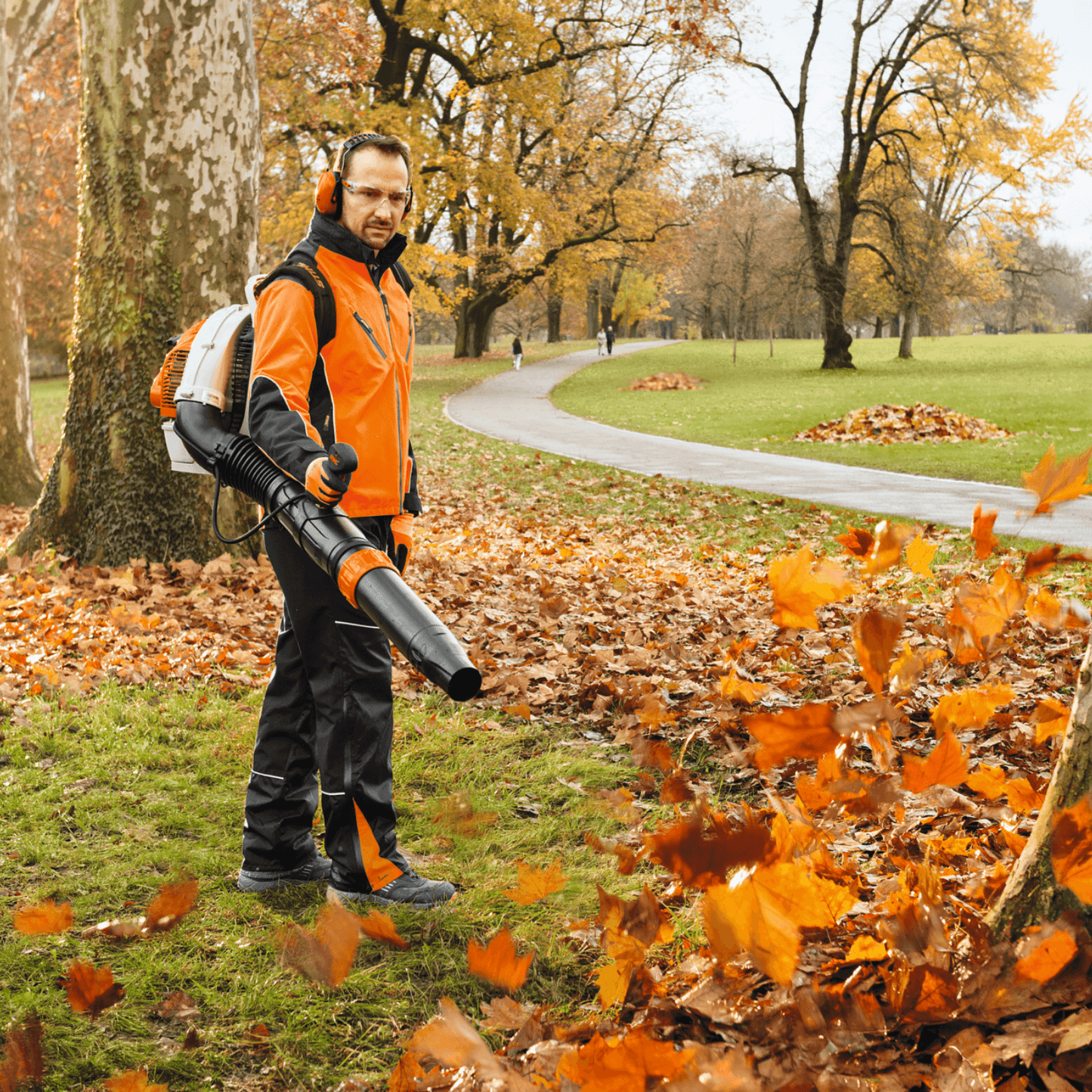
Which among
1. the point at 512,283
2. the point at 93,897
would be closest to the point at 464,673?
the point at 93,897

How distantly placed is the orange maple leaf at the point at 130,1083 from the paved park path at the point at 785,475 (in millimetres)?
3337

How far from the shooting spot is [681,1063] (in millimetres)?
1688

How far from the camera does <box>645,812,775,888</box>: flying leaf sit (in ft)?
6.52

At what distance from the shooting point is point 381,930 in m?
2.63

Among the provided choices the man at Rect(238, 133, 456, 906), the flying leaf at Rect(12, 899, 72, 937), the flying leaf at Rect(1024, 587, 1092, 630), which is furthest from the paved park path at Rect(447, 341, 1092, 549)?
the flying leaf at Rect(12, 899, 72, 937)

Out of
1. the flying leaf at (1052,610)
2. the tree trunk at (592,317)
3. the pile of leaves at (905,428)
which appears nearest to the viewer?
the flying leaf at (1052,610)

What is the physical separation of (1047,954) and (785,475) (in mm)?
11328

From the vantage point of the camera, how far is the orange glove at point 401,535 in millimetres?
2834

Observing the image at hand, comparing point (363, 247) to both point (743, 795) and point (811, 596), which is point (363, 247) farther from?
point (743, 795)

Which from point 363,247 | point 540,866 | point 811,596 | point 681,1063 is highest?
point 363,247

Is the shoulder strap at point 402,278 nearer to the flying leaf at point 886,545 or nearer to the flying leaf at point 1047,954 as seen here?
the flying leaf at point 886,545

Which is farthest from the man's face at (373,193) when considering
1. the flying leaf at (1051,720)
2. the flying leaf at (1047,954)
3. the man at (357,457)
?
the flying leaf at (1051,720)

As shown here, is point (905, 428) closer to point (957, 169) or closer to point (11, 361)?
point (11, 361)

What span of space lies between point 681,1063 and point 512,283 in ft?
122
